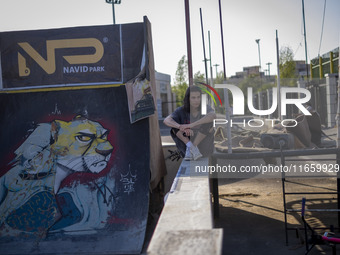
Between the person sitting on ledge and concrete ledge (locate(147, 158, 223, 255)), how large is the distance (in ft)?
4.69

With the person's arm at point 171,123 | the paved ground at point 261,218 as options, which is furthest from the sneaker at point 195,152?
the paved ground at point 261,218

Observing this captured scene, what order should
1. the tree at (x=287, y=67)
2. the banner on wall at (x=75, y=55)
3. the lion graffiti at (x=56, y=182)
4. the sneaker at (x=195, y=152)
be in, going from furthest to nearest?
1. the tree at (x=287, y=67)
2. the banner on wall at (x=75, y=55)
3. the lion graffiti at (x=56, y=182)
4. the sneaker at (x=195, y=152)

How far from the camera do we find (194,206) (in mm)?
3609

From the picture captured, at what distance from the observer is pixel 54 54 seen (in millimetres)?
8594

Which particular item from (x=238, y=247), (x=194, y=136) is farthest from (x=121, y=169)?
(x=238, y=247)

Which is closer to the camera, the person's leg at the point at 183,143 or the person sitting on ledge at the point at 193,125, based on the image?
the person's leg at the point at 183,143

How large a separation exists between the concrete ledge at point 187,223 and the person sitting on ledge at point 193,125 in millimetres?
1430

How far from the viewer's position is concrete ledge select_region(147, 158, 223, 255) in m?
2.40

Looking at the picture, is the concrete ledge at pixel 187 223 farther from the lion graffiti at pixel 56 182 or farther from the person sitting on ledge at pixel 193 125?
the lion graffiti at pixel 56 182

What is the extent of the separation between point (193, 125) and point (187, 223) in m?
3.58

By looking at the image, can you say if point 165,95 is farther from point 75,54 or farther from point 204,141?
point 204,141

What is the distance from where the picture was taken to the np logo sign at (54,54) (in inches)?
336

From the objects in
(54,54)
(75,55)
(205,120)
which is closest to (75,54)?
(75,55)

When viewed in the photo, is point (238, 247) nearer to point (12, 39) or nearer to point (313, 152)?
point (313, 152)
